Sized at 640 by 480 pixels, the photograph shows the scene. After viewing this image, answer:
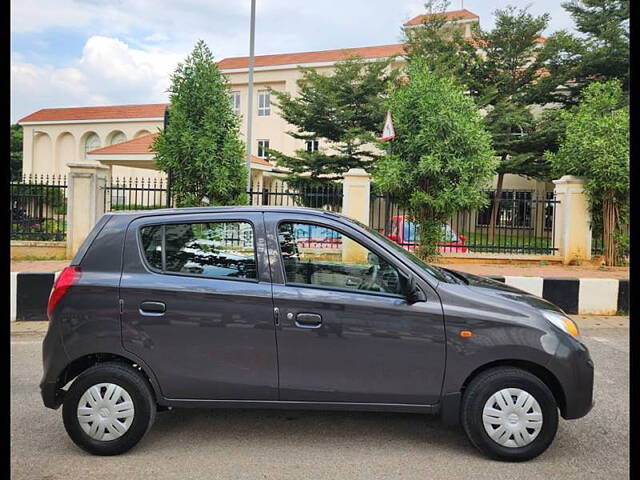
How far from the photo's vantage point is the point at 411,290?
3562mm

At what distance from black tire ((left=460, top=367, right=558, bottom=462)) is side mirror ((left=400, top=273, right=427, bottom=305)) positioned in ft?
2.26

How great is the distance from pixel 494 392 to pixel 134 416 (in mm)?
2403

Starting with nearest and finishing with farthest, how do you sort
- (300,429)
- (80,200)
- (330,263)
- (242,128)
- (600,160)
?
1. (330,263)
2. (300,429)
3. (600,160)
4. (80,200)
5. (242,128)

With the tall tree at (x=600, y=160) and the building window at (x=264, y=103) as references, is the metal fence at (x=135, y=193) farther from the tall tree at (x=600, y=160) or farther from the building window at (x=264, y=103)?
the building window at (x=264, y=103)

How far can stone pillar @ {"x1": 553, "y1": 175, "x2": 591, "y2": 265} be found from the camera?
12.4 metres

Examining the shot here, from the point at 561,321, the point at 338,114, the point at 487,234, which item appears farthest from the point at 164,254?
the point at 338,114

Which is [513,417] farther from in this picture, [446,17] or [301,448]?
[446,17]

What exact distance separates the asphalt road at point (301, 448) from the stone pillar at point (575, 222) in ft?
29.2

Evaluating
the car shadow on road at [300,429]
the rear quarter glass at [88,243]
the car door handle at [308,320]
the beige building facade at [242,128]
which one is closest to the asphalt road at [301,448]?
the car shadow on road at [300,429]

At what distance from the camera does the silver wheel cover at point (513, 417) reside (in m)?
3.48

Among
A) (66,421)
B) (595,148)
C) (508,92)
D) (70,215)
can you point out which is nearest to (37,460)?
(66,421)

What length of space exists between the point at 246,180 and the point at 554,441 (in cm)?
831

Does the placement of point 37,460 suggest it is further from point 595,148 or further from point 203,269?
point 595,148

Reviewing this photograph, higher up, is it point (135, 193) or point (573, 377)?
point (135, 193)
